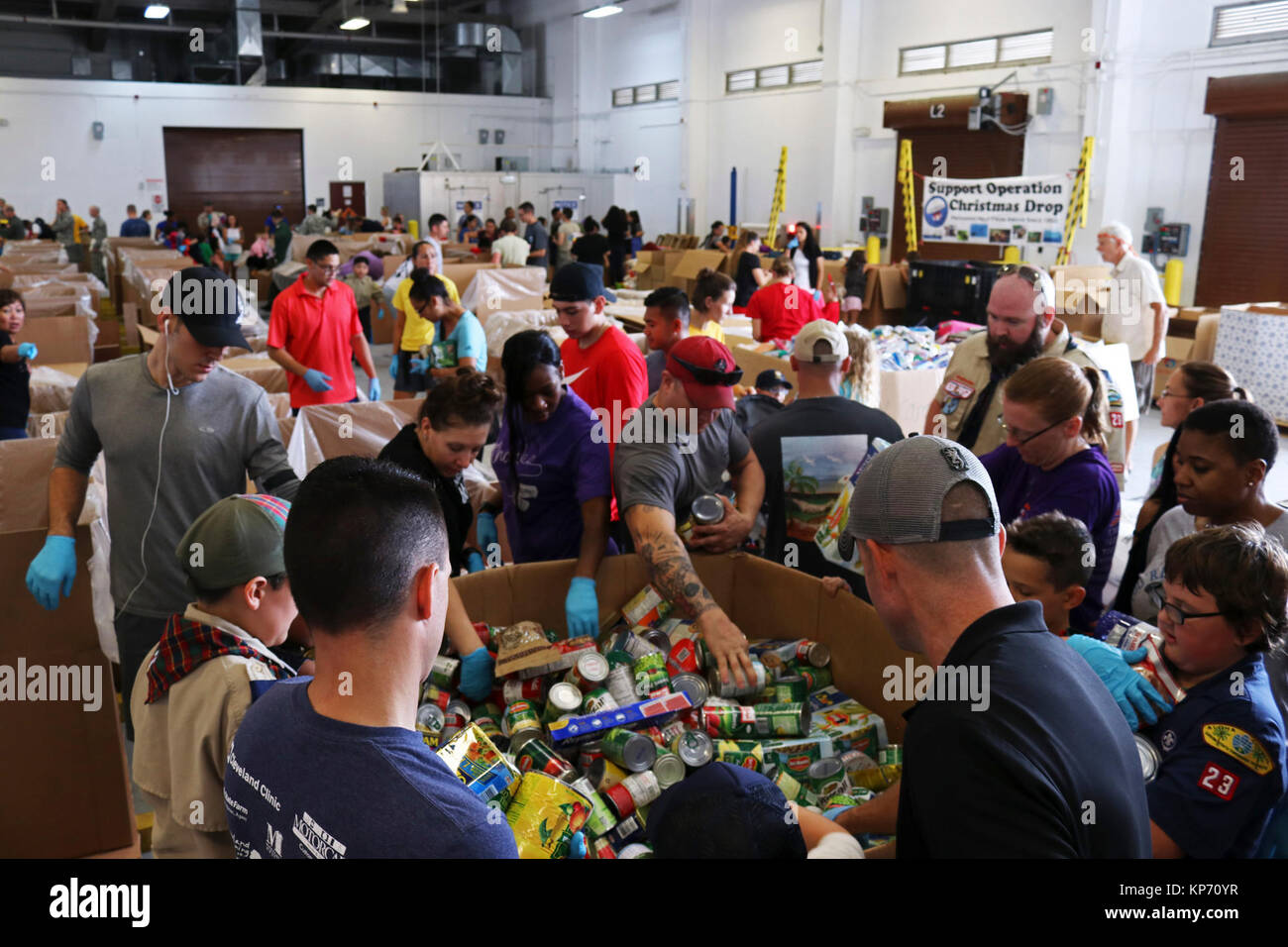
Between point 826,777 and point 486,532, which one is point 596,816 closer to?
point 826,777

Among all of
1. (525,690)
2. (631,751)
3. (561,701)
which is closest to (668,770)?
(631,751)

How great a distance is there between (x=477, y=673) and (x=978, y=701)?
5.28ft

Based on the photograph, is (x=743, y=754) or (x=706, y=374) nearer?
(x=743, y=754)

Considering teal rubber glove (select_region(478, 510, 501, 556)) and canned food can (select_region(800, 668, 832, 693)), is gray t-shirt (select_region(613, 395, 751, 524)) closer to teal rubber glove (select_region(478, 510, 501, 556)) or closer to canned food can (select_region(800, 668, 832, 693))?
canned food can (select_region(800, 668, 832, 693))

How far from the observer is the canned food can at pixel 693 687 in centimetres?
253

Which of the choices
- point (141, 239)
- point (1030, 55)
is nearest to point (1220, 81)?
point (1030, 55)

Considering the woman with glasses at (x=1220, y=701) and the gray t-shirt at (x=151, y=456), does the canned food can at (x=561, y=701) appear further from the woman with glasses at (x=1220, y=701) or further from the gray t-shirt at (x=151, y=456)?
the woman with glasses at (x=1220, y=701)

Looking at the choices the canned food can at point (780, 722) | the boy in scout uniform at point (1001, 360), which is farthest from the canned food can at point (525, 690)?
the boy in scout uniform at point (1001, 360)

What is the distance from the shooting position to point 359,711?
4.21 feet

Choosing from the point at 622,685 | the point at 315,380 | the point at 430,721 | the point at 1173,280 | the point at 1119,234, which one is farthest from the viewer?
the point at 1173,280

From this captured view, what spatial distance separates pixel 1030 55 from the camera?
44.1ft

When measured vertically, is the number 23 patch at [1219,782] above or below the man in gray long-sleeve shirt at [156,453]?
below

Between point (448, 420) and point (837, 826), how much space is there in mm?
1530

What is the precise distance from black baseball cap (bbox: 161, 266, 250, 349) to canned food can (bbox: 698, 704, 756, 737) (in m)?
1.63
